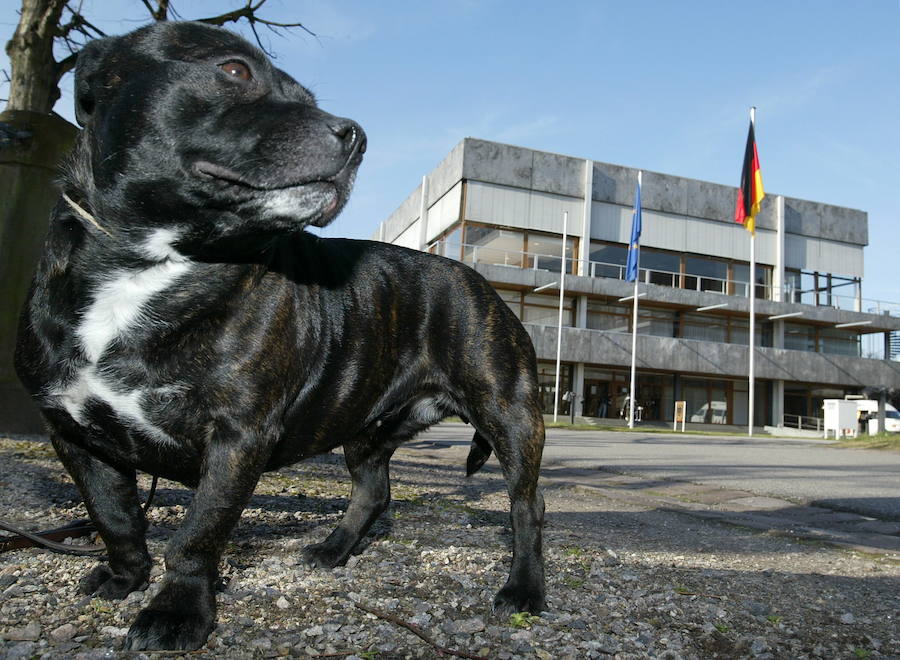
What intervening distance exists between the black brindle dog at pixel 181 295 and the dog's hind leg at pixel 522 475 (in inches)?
3.0

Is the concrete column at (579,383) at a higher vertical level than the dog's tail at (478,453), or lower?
higher

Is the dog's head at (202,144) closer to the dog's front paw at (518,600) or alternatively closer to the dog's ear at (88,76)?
the dog's ear at (88,76)

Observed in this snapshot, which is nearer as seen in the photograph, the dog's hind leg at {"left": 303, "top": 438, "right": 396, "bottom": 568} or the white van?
the dog's hind leg at {"left": 303, "top": 438, "right": 396, "bottom": 568}

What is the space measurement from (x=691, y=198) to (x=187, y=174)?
132 ft

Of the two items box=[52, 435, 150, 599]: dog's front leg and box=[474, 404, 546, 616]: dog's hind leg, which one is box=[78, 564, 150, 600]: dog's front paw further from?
box=[474, 404, 546, 616]: dog's hind leg

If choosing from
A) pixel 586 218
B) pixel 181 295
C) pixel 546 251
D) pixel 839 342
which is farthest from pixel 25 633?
pixel 839 342

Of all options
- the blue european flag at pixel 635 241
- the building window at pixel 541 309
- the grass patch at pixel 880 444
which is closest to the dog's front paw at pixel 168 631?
the grass patch at pixel 880 444

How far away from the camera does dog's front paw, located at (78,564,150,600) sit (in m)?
2.28

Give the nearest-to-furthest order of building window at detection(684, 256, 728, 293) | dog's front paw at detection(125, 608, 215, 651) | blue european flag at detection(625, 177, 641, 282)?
1. dog's front paw at detection(125, 608, 215, 651)
2. blue european flag at detection(625, 177, 641, 282)
3. building window at detection(684, 256, 728, 293)

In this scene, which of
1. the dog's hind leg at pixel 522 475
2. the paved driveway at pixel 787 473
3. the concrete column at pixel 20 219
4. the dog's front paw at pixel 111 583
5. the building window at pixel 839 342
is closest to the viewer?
the dog's front paw at pixel 111 583

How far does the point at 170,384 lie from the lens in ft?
6.83

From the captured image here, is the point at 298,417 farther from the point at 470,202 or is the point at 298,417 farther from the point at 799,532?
the point at 470,202

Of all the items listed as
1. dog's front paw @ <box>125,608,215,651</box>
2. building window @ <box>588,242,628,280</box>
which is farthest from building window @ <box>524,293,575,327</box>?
dog's front paw @ <box>125,608,215,651</box>

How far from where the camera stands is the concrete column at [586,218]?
120 feet
